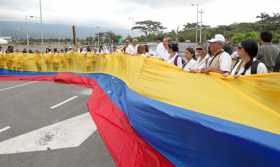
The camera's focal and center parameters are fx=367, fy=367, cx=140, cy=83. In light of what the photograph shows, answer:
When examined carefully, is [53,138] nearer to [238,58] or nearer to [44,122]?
[44,122]

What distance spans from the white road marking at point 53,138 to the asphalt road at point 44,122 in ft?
0.07

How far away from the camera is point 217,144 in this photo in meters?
3.63

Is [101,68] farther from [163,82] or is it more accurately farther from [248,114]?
[248,114]

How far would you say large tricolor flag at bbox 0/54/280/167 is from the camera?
3529mm

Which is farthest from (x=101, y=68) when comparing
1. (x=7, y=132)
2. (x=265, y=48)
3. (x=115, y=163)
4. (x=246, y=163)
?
(x=246, y=163)

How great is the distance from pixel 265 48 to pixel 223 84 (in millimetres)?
3074

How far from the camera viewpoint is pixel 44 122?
27.0 ft

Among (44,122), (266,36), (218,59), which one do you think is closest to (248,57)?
(218,59)

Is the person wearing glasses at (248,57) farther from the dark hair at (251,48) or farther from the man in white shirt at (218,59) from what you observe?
the man in white shirt at (218,59)

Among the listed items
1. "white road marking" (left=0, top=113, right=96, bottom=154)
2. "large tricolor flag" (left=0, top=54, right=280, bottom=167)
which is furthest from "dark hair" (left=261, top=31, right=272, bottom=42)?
"white road marking" (left=0, top=113, right=96, bottom=154)

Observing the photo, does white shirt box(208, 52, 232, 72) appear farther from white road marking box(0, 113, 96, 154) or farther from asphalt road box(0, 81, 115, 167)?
white road marking box(0, 113, 96, 154)

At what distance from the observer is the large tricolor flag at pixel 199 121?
11.6 ft

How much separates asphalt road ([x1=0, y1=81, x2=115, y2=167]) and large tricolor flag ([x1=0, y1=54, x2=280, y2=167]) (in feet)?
1.74

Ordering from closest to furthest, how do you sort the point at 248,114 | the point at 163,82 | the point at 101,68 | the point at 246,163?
the point at 246,163, the point at 248,114, the point at 163,82, the point at 101,68
